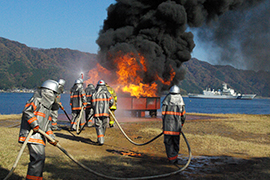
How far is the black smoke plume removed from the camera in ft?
78.9

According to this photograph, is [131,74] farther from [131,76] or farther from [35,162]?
[35,162]

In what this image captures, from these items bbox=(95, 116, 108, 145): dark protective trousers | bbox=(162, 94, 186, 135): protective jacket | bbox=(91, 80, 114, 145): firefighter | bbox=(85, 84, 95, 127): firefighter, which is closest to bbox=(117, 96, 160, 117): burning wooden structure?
bbox=(85, 84, 95, 127): firefighter

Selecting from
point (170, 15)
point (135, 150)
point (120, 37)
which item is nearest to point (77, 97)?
point (135, 150)

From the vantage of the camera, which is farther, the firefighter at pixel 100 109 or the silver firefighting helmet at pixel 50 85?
the firefighter at pixel 100 109

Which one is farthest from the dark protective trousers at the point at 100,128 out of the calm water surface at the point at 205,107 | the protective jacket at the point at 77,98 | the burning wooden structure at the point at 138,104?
the calm water surface at the point at 205,107

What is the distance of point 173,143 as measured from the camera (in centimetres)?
682

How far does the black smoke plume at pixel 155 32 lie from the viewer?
24.0 metres

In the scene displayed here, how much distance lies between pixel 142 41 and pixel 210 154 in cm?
1772

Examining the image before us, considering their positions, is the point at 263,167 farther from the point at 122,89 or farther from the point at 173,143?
the point at 122,89

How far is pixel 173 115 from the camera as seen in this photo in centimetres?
687

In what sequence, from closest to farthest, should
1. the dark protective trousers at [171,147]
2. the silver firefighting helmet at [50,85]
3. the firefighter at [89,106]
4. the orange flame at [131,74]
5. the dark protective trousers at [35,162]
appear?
the dark protective trousers at [35,162] → the silver firefighting helmet at [50,85] → the dark protective trousers at [171,147] → the firefighter at [89,106] → the orange flame at [131,74]

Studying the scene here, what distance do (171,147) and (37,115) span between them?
3.84m

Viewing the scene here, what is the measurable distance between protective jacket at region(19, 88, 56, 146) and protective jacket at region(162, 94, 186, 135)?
11.0ft

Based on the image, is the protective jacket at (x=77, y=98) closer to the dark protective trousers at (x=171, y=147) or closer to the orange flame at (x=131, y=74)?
the dark protective trousers at (x=171, y=147)
